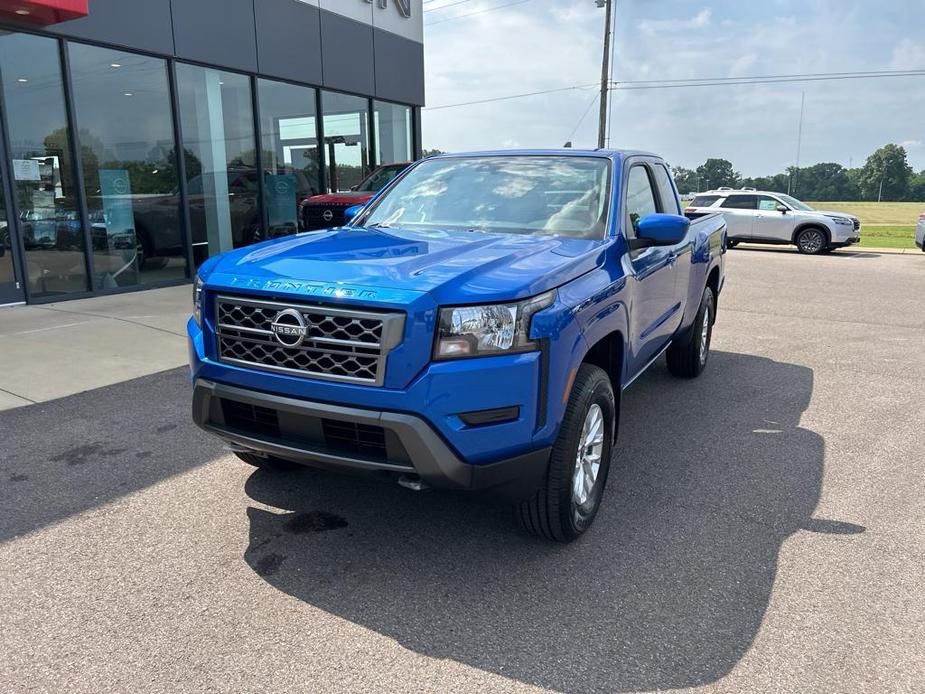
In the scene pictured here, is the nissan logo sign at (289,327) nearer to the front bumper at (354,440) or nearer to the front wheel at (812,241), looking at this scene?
the front bumper at (354,440)

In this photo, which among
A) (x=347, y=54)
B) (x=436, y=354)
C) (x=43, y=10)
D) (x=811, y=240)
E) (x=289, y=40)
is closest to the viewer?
(x=436, y=354)

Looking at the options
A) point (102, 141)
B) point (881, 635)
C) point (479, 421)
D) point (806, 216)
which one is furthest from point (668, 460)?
point (806, 216)

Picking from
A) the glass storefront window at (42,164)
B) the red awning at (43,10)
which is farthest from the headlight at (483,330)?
the glass storefront window at (42,164)

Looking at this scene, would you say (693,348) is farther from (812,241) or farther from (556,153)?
(812,241)

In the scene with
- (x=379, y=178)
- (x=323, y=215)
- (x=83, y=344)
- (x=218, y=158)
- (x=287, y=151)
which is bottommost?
(x=83, y=344)

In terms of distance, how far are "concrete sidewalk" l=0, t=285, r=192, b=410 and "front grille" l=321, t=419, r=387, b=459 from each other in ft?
12.0

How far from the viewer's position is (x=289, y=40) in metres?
Answer: 13.0

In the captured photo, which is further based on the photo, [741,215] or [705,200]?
[705,200]

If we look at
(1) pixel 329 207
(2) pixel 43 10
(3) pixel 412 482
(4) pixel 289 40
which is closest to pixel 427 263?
(3) pixel 412 482

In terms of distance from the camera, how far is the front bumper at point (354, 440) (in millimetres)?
2664

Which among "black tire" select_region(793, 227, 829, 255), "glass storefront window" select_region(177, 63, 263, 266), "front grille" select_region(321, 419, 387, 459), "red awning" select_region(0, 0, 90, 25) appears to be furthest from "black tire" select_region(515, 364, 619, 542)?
"black tire" select_region(793, 227, 829, 255)

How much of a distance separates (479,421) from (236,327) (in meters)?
1.12

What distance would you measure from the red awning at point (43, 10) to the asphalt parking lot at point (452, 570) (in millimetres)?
5578

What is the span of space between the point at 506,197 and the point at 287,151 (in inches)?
421
